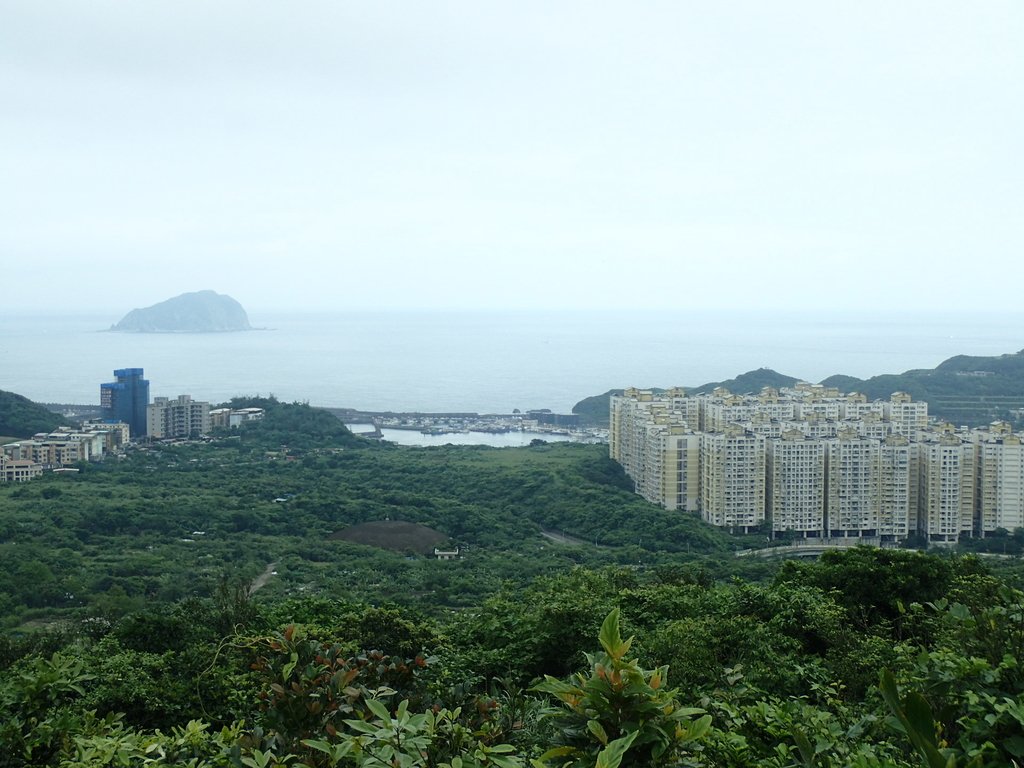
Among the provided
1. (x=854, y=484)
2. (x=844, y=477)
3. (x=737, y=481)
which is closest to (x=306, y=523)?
(x=737, y=481)

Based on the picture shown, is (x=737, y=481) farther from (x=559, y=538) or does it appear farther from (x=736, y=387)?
(x=736, y=387)

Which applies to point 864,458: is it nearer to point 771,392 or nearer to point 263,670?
Result: point 771,392

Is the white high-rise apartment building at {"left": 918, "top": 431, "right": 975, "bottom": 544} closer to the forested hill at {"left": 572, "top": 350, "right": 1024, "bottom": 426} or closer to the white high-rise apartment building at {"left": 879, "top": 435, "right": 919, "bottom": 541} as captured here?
the white high-rise apartment building at {"left": 879, "top": 435, "right": 919, "bottom": 541}

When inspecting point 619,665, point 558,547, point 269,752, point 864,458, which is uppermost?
point 619,665

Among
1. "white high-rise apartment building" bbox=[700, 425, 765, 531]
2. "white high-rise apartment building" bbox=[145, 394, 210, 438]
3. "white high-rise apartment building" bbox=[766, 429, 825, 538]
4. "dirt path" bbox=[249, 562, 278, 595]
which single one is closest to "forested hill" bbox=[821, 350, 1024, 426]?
"white high-rise apartment building" bbox=[766, 429, 825, 538]

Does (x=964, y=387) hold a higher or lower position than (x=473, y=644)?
higher

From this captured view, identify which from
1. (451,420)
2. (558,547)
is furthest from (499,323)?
(558,547)
